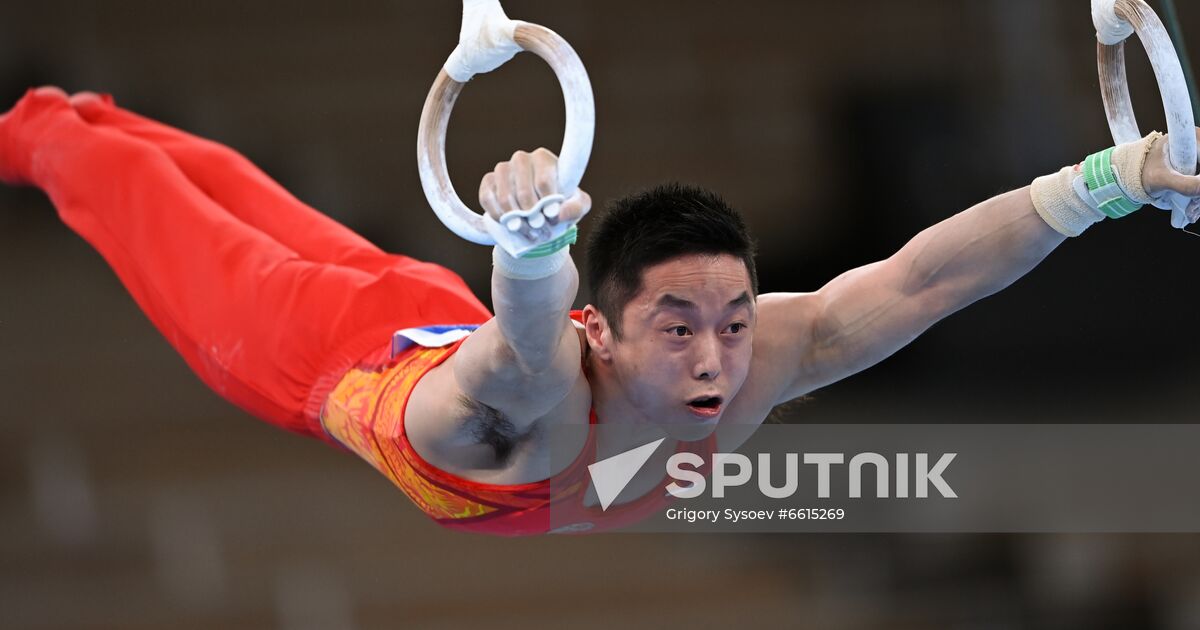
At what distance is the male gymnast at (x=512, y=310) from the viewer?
5.14ft

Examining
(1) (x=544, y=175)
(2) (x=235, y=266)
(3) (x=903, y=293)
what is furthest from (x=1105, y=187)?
(2) (x=235, y=266)

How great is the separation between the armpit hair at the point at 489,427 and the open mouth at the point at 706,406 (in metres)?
0.23

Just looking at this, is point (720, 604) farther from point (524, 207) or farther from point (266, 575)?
point (524, 207)

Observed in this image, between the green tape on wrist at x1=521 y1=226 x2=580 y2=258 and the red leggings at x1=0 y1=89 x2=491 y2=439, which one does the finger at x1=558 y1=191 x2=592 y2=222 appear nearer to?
the green tape on wrist at x1=521 y1=226 x2=580 y2=258

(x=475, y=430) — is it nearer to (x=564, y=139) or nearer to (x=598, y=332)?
(x=598, y=332)

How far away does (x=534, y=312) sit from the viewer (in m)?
1.38

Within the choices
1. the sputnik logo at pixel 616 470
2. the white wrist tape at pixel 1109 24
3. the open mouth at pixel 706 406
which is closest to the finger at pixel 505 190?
the open mouth at pixel 706 406

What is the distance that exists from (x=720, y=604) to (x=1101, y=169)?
1633 millimetres

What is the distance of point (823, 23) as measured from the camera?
3.49 m

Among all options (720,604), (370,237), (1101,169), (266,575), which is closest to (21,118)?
(370,237)

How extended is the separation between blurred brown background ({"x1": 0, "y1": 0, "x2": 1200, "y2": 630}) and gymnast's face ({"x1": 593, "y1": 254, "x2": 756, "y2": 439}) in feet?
4.47

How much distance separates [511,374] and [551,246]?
0.73ft

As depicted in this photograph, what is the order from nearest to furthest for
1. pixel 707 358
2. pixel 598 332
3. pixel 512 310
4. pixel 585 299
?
pixel 512 310 < pixel 707 358 < pixel 598 332 < pixel 585 299

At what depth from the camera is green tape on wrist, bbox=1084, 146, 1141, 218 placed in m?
1.61
